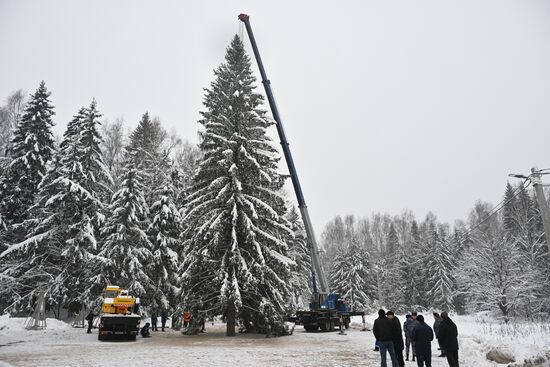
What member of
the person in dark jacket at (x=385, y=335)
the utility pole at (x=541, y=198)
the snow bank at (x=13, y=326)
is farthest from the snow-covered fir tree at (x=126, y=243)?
the utility pole at (x=541, y=198)

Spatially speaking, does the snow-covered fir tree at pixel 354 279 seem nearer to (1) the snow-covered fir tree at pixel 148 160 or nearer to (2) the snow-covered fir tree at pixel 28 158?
(1) the snow-covered fir tree at pixel 148 160

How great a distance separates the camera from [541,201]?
1492cm

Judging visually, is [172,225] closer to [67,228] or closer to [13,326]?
[67,228]

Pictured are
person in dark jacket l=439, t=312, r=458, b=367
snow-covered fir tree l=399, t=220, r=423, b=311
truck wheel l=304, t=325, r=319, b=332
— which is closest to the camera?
person in dark jacket l=439, t=312, r=458, b=367

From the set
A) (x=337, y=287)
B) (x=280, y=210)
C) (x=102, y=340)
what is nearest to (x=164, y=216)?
(x=280, y=210)

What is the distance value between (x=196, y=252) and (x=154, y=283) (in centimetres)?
1260

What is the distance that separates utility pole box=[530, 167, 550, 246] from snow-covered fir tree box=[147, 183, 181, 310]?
81.6 feet

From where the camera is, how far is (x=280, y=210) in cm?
2739

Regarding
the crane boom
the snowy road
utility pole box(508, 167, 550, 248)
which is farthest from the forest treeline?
utility pole box(508, 167, 550, 248)

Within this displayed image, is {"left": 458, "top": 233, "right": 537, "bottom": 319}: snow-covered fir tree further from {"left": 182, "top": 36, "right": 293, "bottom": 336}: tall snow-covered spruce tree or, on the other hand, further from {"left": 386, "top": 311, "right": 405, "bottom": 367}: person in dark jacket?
{"left": 386, "top": 311, "right": 405, "bottom": 367}: person in dark jacket

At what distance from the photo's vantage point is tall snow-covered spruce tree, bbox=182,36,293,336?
2169 cm

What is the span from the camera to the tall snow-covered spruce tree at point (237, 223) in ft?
71.2

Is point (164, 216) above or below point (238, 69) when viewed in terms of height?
below

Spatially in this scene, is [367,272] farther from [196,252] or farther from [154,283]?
[196,252]
